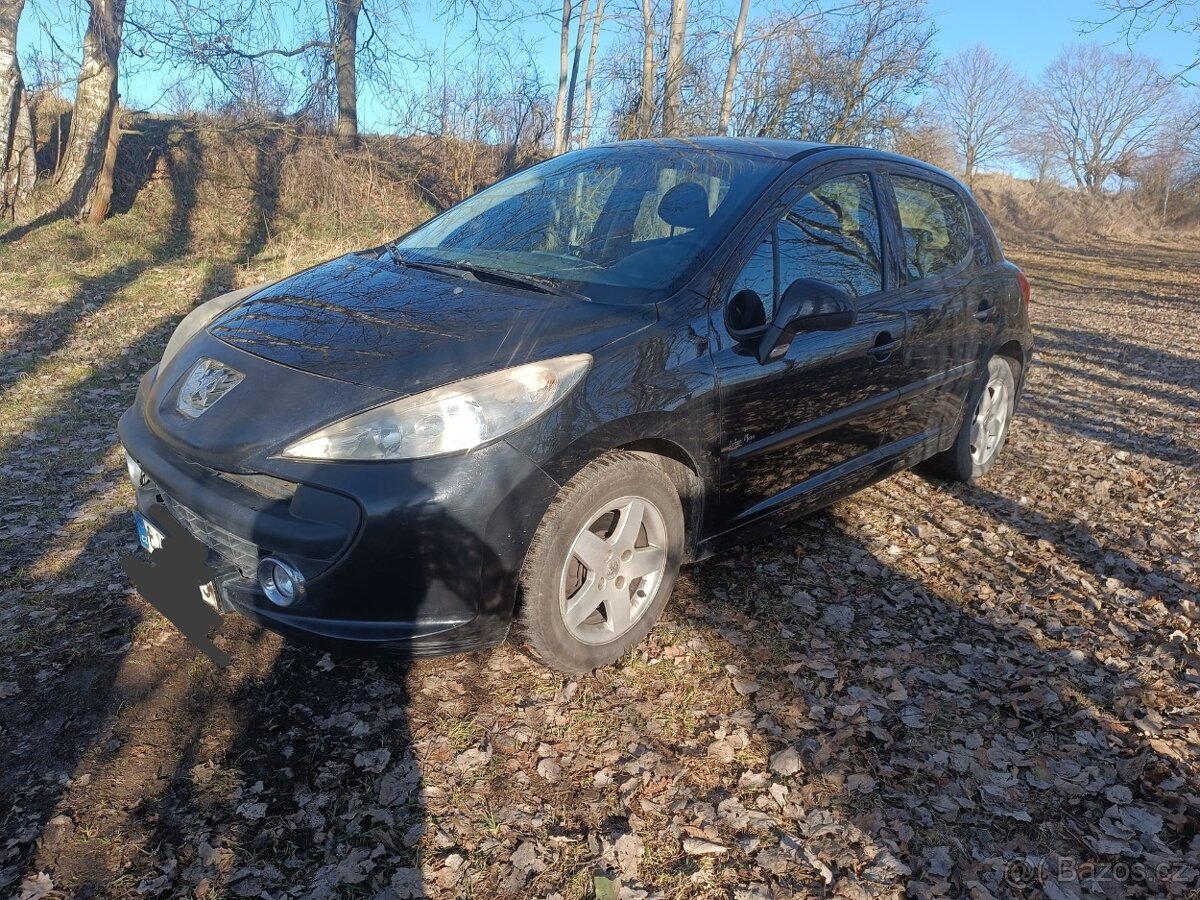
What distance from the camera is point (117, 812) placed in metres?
2.30

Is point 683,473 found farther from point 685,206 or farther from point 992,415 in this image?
point 992,415

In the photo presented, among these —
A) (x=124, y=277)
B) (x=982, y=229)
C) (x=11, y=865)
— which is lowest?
(x=11, y=865)

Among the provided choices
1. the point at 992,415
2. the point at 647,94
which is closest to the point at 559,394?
the point at 992,415

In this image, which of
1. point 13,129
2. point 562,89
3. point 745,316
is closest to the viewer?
point 745,316

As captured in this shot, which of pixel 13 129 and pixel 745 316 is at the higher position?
pixel 13 129

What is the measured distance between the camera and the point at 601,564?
9.21ft

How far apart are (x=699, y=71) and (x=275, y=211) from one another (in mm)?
7989

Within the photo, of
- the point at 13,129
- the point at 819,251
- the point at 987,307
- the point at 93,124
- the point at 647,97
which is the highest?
the point at 647,97

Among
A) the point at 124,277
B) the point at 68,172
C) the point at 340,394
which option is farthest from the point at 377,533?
the point at 68,172

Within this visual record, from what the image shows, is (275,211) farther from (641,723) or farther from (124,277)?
(641,723)

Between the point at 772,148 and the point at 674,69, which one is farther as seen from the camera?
the point at 674,69

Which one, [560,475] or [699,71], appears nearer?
[560,475]

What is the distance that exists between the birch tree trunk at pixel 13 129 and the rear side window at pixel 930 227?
1137 centimetres

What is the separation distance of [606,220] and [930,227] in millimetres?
1829
